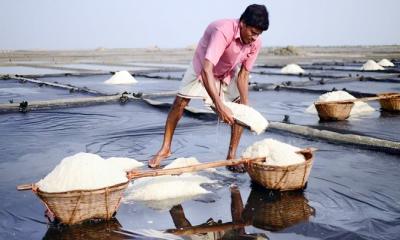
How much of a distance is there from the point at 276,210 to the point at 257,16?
1.22 meters

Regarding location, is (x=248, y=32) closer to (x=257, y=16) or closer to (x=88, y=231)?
(x=257, y=16)

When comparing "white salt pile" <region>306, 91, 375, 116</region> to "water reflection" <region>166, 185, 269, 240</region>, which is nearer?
"water reflection" <region>166, 185, 269, 240</region>

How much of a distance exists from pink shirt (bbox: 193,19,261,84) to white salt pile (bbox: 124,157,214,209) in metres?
0.82

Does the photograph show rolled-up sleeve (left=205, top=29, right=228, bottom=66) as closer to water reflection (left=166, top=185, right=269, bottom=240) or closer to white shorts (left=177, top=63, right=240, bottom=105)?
white shorts (left=177, top=63, right=240, bottom=105)

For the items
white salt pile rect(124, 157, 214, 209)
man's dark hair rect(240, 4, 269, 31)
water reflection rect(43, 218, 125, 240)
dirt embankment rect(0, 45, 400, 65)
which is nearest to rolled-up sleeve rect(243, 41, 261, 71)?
man's dark hair rect(240, 4, 269, 31)

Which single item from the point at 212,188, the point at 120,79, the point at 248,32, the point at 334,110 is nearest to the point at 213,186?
the point at 212,188

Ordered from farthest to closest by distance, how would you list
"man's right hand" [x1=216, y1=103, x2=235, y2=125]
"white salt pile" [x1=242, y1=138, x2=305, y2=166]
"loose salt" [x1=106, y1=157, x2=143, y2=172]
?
"loose salt" [x1=106, y1=157, x2=143, y2=172] < "man's right hand" [x1=216, y1=103, x2=235, y2=125] < "white salt pile" [x1=242, y1=138, x2=305, y2=166]

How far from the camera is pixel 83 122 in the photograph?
506 centimetres

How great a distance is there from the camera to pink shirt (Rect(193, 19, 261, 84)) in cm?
273

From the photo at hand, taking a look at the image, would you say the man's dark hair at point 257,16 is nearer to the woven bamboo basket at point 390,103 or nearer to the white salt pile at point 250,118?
the white salt pile at point 250,118

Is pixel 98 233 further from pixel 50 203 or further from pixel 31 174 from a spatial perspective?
pixel 31 174

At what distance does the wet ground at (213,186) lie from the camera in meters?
2.05

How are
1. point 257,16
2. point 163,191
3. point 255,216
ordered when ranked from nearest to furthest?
point 255,216 < point 163,191 < point 257,16

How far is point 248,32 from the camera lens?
274cm
